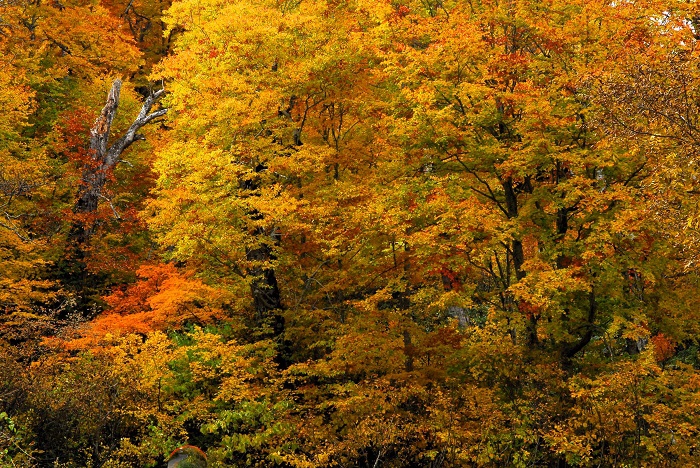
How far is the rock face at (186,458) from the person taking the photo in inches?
511

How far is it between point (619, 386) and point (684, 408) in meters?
1.44

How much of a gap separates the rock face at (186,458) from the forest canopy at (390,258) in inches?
7.6

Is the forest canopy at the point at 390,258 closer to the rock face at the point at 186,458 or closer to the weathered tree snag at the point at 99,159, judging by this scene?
the rock face at the point at 186,458

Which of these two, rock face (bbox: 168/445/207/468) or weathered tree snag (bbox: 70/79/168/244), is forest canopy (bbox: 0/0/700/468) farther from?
weathered tree snag (bbox: 70/79/168/244)

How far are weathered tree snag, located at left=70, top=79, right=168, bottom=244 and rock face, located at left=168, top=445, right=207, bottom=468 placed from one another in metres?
9.93

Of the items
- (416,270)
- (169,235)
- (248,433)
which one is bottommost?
(248,433)

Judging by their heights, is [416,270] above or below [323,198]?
below

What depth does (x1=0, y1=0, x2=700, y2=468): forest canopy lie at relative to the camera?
1270 centimetres

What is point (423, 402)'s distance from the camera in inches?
575

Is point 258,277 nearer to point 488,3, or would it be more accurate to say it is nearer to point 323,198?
point 323,198

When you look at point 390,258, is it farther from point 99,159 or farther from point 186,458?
point 99,159

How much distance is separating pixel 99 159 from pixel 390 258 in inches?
466

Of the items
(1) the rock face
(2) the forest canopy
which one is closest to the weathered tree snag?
(2) the forest canopy

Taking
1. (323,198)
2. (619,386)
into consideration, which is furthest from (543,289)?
(323,198)
